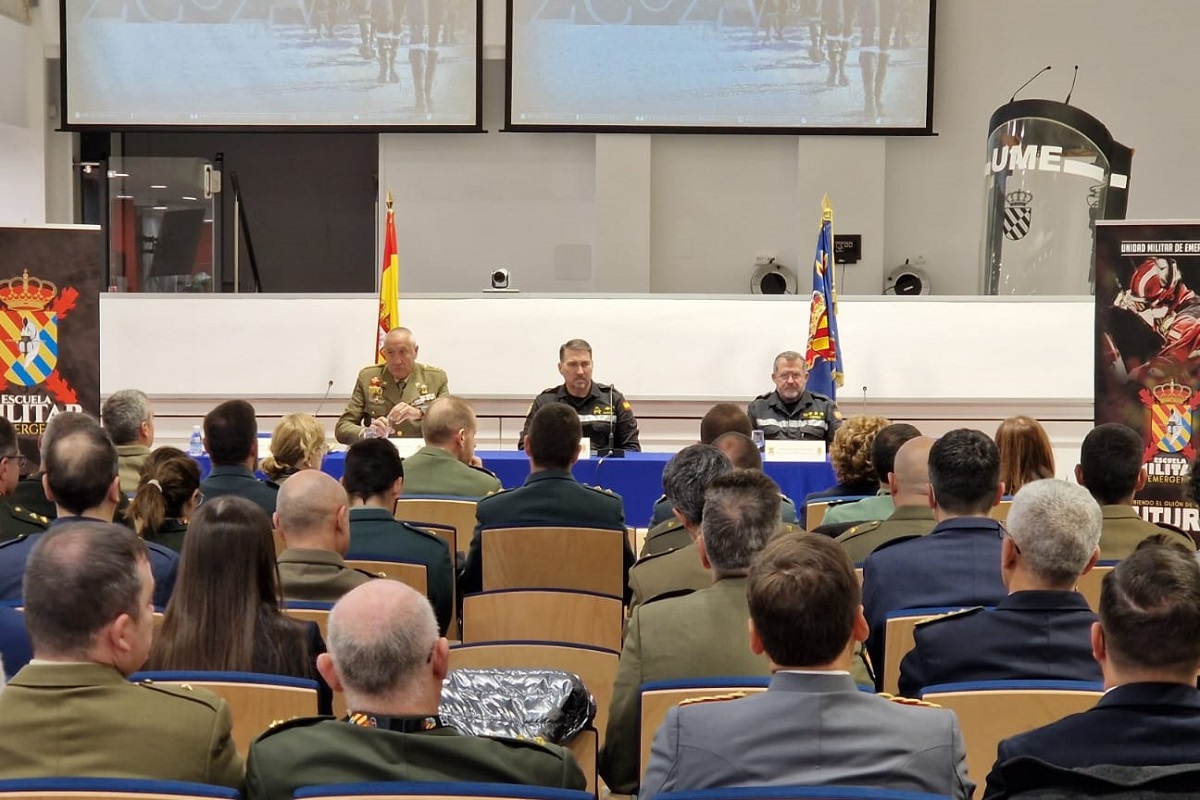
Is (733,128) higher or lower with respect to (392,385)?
higher

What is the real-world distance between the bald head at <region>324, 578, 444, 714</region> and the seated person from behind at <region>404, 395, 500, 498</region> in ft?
11.1

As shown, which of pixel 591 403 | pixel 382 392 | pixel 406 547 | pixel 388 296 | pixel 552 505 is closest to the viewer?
pixel 406 547

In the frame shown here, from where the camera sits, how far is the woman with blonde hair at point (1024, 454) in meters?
4.80

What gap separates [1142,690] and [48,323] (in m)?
6.34

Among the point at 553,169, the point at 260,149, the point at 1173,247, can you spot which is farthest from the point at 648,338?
the point at 260,149

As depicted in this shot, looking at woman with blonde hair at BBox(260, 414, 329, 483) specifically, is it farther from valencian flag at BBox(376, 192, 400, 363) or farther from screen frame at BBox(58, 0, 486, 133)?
screen frame at BBox(58, 0, 486, 133)

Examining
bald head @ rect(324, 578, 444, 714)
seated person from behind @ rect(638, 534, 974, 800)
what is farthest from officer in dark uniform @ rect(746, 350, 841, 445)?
bald head @ rect(324, 578, 444, 714)

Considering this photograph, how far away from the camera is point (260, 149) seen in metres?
14.8

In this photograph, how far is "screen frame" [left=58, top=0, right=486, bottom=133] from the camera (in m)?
11.5

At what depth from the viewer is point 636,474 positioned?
7012 millimetres

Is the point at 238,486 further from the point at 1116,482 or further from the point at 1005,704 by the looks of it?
the point at 1005,704

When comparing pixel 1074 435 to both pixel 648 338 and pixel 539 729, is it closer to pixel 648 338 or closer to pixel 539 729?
pixel 648 338

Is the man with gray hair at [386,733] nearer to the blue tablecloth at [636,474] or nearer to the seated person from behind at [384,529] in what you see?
the seated person from behind at [384,529]

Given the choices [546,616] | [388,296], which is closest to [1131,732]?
[546,616]
